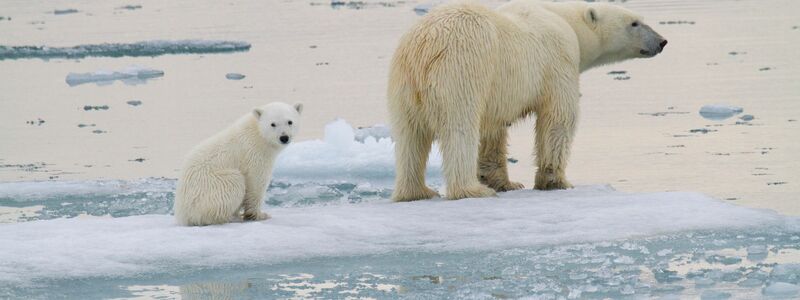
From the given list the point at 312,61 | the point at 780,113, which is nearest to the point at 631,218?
the point at 780,113

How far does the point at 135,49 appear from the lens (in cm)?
1831

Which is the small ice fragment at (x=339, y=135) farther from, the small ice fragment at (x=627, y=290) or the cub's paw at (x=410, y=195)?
the small ice fragment at (x=627, y=290)

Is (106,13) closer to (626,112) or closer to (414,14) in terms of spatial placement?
(414,14)

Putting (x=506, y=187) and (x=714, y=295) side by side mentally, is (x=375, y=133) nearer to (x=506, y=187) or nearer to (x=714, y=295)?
(x=506, y=187)

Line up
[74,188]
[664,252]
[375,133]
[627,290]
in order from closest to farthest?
1. [627,290]
2. [664,252]
3. [74,188]
4. [375,133]

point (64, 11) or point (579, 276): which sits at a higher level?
point (579, 276)

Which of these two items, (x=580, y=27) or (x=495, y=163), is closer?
(x=495, y=163)

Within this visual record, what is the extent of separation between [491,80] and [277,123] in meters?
1.45

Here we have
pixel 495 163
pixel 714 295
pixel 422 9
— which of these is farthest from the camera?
pixel 422 9

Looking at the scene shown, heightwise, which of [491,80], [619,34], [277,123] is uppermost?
[619,34]

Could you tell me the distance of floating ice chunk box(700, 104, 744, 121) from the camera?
12.4 m

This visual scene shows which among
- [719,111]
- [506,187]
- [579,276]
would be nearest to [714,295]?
[579,276]

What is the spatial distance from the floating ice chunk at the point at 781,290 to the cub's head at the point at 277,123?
2545 mm

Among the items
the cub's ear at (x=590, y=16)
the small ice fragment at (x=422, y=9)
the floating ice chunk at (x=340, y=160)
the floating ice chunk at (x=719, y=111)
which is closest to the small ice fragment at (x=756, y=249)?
the cub's ear at (x=590, y=16)
